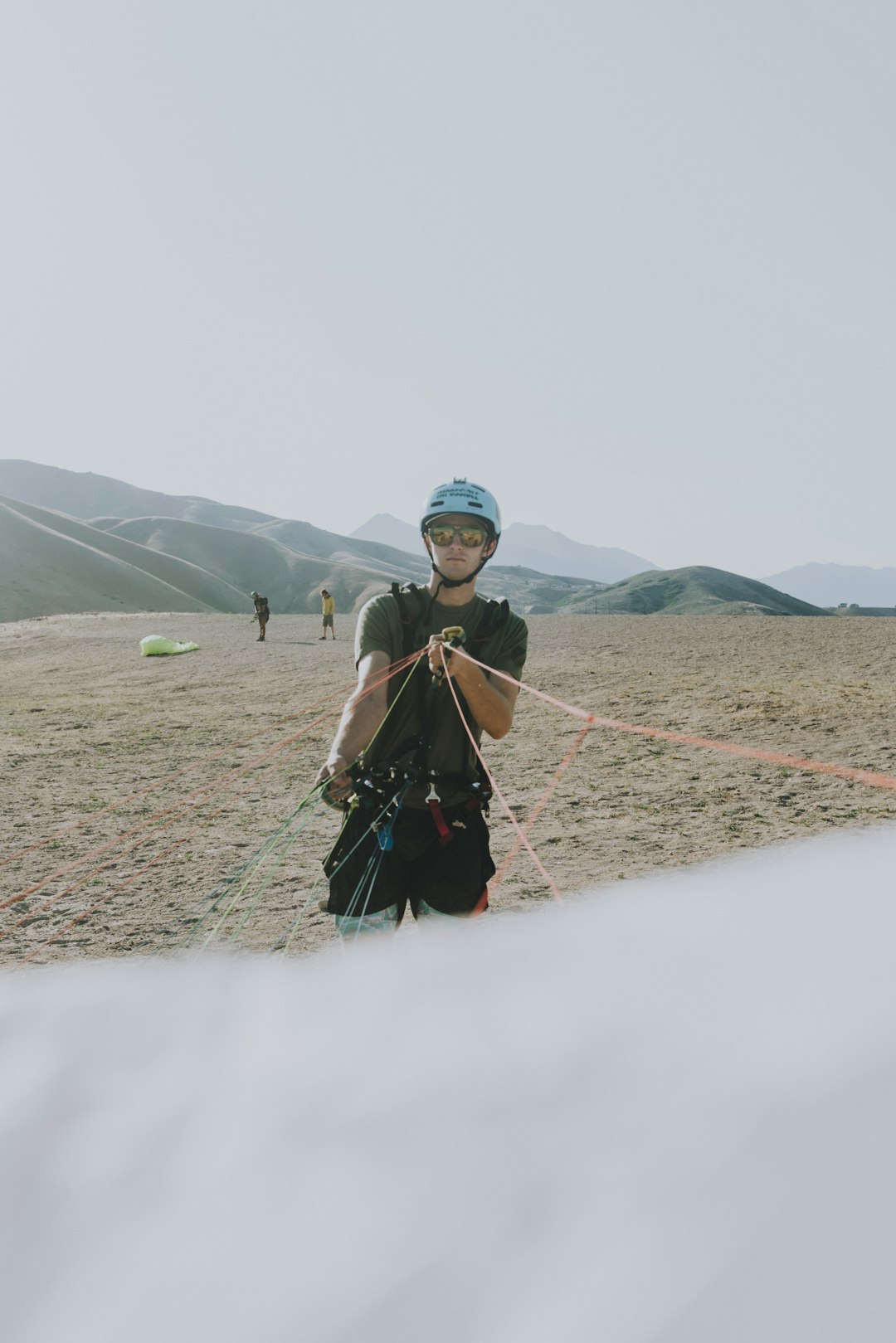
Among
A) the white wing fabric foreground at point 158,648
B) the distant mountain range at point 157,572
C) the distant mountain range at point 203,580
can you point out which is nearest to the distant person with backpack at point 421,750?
the white wing fabric foreground at point 158,648

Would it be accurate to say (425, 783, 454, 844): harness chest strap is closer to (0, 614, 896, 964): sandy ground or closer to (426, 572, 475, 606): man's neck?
(426, 572, 475, 606): man's neck

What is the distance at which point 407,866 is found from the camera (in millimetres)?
2049

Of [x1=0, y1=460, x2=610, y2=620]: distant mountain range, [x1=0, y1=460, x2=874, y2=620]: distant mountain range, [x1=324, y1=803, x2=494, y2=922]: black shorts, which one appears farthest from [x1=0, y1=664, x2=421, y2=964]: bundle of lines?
[x1=0, y1=460, x2=874, y2=620]: distant mountain range

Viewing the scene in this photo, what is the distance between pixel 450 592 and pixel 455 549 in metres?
0.12

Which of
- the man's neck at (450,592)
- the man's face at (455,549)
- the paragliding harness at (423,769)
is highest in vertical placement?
the man's face at (455,549)

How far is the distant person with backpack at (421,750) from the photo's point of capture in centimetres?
197

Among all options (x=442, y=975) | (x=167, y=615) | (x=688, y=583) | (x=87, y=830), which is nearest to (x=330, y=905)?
(x=442, y=975)

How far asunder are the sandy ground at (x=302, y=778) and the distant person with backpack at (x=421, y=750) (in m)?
1.29

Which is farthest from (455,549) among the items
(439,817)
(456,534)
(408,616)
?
(439,817)

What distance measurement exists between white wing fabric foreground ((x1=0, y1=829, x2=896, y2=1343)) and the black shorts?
1.10 metres

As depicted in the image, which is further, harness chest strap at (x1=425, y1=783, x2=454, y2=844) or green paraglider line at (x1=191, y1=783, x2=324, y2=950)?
green paraglider line at (x1=191, y1=783, x2=324, y2=950)

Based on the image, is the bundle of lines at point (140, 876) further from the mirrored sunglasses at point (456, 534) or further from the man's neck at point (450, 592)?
the mirrored sunglasses at point (456, 534)

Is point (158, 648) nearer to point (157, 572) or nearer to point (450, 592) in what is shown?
point (450, 592)

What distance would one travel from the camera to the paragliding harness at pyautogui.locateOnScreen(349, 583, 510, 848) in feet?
6.63
